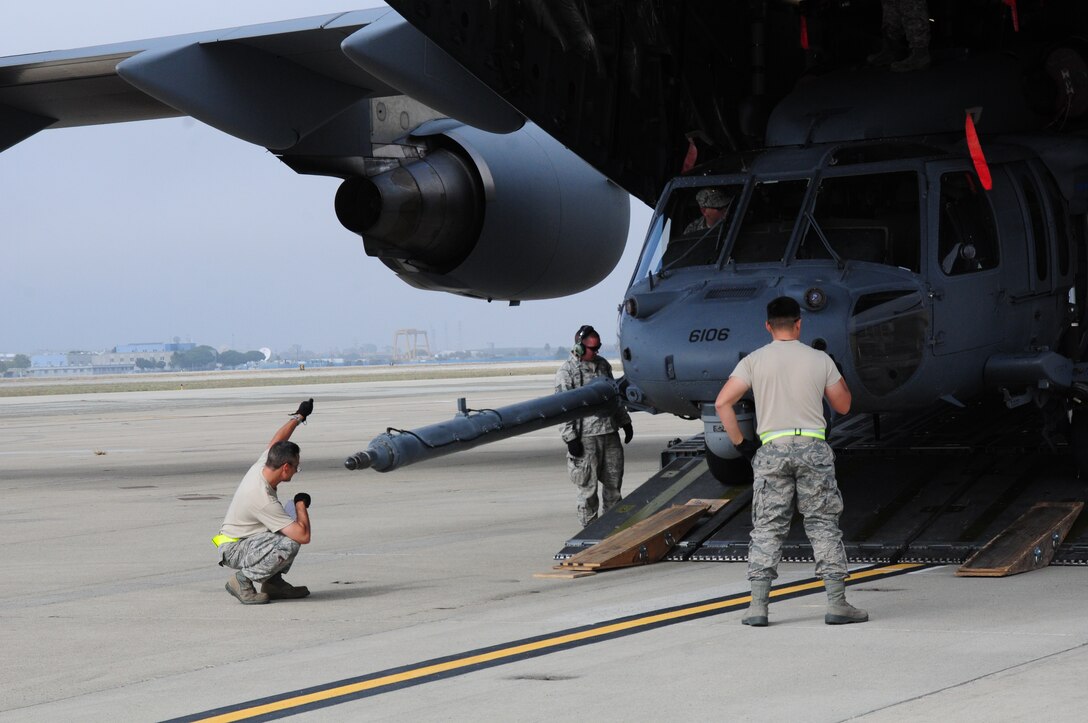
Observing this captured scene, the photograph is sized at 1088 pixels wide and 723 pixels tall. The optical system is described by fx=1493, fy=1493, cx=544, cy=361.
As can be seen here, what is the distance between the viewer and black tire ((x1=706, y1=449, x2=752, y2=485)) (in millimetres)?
11633

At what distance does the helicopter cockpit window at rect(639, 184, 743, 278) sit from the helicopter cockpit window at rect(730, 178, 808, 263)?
14 centimetres

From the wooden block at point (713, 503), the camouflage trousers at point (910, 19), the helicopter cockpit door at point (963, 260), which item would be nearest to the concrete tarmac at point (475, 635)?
the wooden block at point (713, 503)

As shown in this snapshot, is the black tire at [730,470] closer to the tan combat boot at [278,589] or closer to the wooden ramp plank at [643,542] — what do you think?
the wooden ramp plank at [643,542]

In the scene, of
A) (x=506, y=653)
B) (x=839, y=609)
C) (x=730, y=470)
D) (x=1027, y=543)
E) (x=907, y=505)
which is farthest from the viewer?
(x=730, y=470)

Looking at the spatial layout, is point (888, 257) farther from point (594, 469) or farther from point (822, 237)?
point (594, 469)

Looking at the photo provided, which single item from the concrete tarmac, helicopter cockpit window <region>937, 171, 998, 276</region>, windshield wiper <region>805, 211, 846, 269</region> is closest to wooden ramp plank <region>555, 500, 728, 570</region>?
the concrete tarmac

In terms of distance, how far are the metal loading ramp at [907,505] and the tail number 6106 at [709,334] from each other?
1662 millimetres

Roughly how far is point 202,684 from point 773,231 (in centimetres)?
564

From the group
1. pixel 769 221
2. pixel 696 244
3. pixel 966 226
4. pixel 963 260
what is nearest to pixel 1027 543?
pixel 963 260

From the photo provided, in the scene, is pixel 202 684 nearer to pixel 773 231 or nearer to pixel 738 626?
pixel 738 626

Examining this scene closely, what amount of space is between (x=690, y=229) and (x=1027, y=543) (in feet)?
11.5

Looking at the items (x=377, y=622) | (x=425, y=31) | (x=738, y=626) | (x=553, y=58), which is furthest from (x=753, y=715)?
(x=553, y=58)

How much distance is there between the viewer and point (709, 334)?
9.93 m

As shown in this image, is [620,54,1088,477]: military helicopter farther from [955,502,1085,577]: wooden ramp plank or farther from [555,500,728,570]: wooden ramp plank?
→ [955,502,1085,577]: wooden ramp plank
